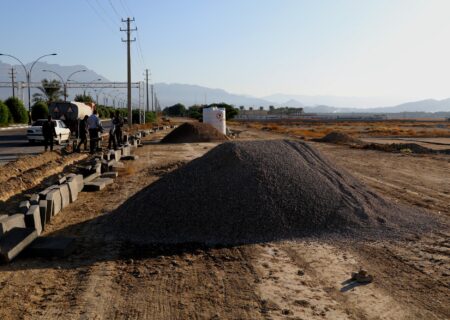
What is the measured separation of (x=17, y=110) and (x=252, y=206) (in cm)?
5376

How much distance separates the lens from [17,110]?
55656 mm

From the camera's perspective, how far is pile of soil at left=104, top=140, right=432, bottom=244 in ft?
24.5

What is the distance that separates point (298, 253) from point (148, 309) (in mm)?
2515

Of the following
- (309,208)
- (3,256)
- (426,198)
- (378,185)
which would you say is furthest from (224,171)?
(378,185)

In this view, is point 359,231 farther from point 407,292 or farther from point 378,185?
point 378,185

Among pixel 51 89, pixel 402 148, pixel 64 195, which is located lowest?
pixel 402 148

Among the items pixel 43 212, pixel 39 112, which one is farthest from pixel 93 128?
pixel 39 112

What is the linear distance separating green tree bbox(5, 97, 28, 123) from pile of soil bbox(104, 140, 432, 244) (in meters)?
51.7

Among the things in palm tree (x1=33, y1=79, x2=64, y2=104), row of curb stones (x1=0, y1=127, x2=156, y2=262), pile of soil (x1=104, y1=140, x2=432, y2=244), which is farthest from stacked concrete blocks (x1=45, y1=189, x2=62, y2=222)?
palm tree (x1=33, y1=79, x2=64, y2=104)

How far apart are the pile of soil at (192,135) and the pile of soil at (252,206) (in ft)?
71.6

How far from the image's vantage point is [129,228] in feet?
25.4

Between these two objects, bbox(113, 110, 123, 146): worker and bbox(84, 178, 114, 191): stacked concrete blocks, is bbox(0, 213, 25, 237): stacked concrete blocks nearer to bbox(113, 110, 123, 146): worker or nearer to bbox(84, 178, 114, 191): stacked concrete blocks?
bbox(84, 178, 114, 191): stacked concrete blocks

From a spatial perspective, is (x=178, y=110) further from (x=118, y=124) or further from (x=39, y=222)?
(x=39, y=222)

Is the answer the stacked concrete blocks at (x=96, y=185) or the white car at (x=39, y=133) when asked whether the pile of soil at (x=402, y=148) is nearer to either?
the white car at (x=39, y=133)
